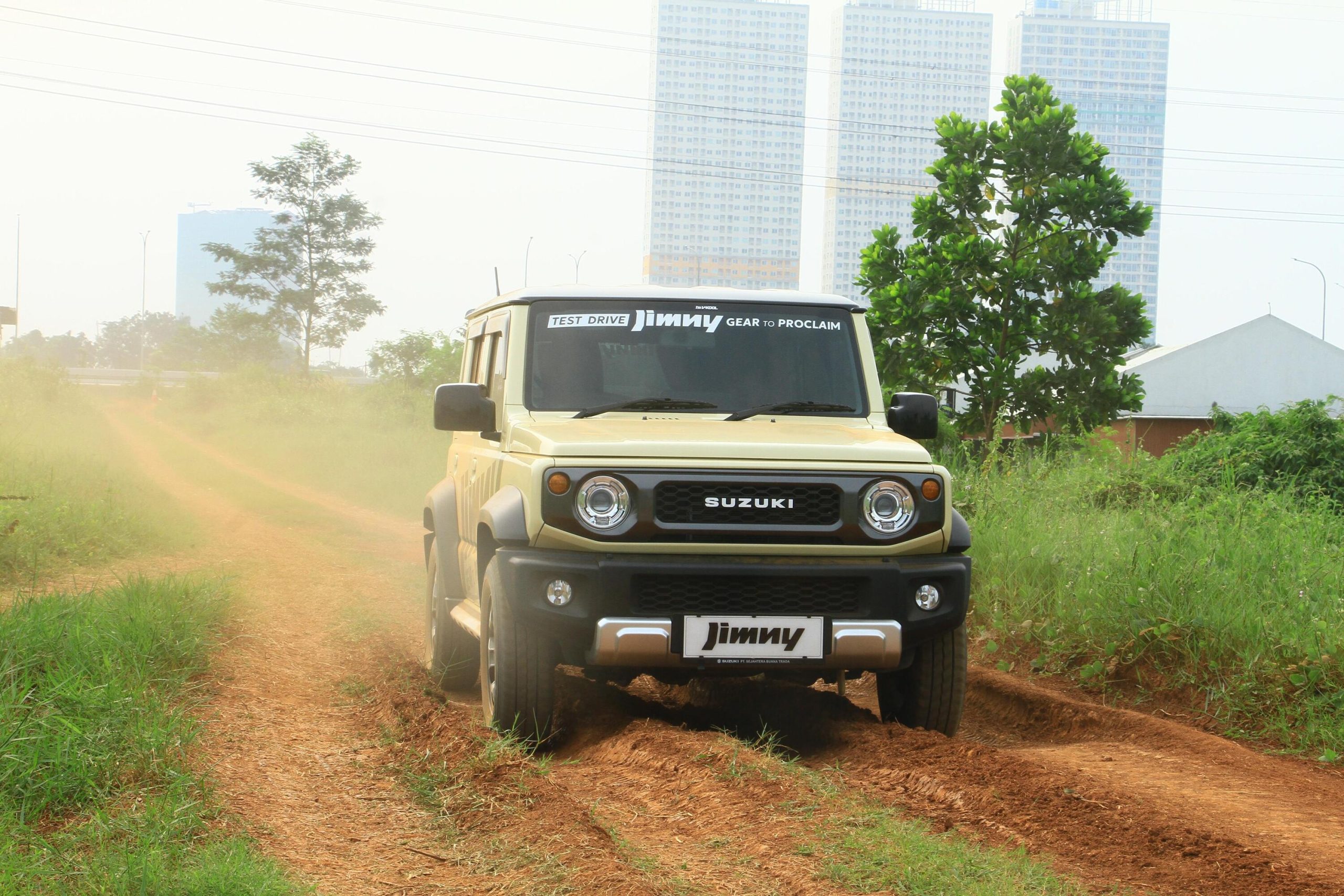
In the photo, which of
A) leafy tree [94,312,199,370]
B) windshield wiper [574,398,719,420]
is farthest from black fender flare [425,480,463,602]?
leafy tree [94,312,199,370]

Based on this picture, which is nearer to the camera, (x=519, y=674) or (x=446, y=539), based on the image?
(x=519, y=674)

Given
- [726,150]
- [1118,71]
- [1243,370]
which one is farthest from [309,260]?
[1118,71]

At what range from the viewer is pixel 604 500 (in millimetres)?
4777

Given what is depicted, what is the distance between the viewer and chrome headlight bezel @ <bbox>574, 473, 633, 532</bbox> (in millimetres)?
4758

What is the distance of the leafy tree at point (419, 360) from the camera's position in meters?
39.7

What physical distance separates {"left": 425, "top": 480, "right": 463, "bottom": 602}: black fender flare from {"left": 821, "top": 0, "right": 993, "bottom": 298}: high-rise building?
95.2 meters

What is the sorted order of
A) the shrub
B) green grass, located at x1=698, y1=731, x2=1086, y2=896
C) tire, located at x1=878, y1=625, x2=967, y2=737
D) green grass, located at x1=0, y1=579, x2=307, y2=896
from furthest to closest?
the shrub, tire, located at x1=878, y1=625, x2=967, y2=737, green grass, located at x1=698, y1=731, x2=1086, y2=896, green grass, located at x1=0, y1=579, x2=307, y2=896

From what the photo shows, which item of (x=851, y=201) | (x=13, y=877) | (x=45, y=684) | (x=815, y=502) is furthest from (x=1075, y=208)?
(x=851, y=201)

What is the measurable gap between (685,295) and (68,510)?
302 inches

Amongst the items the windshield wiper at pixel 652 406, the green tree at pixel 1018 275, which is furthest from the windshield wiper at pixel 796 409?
the green tree at pixel 1018 275

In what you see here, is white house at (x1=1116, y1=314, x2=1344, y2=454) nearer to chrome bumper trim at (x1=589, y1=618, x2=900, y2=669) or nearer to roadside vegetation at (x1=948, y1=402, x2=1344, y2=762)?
roadside vegetation at (x1=948, y1=402, x2=1344, y2=762)

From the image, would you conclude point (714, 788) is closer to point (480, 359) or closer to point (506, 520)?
point (506, 520)

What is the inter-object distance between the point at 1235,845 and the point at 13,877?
11.8 ft

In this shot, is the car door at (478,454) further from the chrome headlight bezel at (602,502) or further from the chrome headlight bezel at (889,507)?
the chrome headlight bezel at (889,507)
